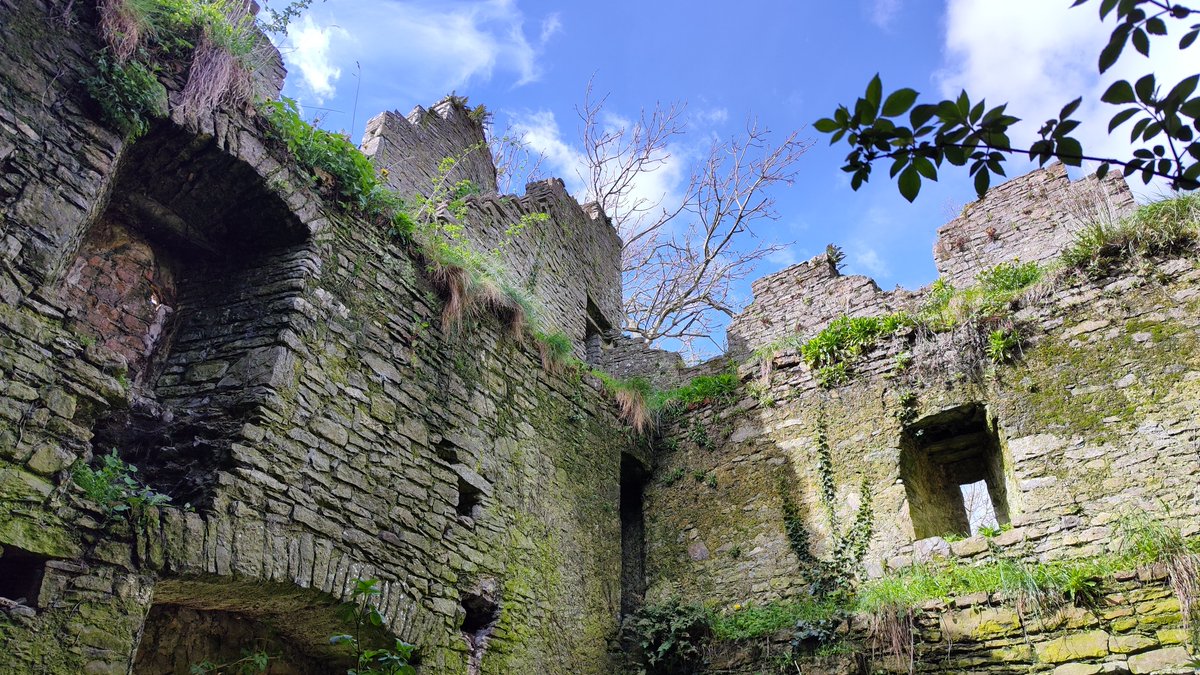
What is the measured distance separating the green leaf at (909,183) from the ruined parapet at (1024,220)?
311 inches

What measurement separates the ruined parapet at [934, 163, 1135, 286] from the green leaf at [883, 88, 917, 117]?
8.08 metres

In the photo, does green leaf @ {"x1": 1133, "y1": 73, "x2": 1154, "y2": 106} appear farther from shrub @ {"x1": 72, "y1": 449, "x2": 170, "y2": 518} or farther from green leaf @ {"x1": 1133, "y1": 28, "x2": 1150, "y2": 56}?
shrub @ {"x1": 72, "y1": 449, "x2": 170, "y2": 518}

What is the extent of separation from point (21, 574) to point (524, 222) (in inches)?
279

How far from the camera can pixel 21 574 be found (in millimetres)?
3396

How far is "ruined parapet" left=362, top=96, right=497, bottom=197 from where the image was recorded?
10055 mm

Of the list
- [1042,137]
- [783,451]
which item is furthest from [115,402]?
[783,451]

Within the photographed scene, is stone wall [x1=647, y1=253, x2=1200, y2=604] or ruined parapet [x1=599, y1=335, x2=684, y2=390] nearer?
stone wall [x1=647, y1=253, x2=1200, y2=604]

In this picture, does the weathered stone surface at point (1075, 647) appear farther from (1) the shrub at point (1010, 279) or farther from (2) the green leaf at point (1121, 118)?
(2) the green leaf at point (1121, 118)

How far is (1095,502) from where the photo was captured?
229 inches

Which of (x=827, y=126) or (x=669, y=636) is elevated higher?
(x=827, y=126)

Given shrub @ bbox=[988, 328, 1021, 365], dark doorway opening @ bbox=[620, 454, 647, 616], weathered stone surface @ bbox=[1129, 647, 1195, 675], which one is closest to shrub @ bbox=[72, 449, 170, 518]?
dark doorway opening @ bbox=[620, 454, 647, 616]

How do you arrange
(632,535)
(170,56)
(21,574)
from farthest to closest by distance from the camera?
(632,535) < (170,56) < (21,574)

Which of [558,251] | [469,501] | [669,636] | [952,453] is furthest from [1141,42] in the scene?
[558,251]

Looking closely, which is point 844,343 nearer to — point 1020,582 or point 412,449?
point 1020,582
